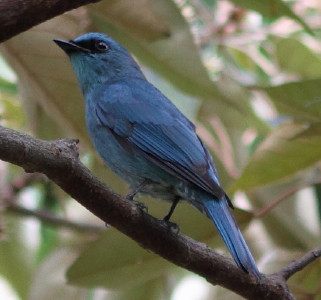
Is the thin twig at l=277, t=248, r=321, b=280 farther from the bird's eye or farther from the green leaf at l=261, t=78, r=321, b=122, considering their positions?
the bird's eye

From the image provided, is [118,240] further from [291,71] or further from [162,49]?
[291,71]

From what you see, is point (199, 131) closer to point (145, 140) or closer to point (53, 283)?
point (145, 140)

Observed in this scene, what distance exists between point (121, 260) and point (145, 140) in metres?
0.50

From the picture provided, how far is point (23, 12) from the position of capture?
79.0 inches

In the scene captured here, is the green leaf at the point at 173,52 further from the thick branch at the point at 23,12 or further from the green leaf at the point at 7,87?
the green leaf at the point at 7,87

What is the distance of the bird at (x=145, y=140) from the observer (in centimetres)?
258

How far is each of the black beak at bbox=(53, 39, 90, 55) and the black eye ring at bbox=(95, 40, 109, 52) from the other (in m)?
0.07

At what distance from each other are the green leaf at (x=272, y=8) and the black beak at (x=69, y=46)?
82 cm

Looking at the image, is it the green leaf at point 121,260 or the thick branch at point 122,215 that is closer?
the thick branch at point 122,215

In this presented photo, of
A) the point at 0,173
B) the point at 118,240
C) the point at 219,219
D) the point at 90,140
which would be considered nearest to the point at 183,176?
the point at 219,219

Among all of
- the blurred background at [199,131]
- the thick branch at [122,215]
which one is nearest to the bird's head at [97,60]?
the blurred background at [199,131]

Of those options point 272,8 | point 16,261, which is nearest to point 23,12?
point 272,8

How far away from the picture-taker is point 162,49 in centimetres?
300

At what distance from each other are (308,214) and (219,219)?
1019 mm
